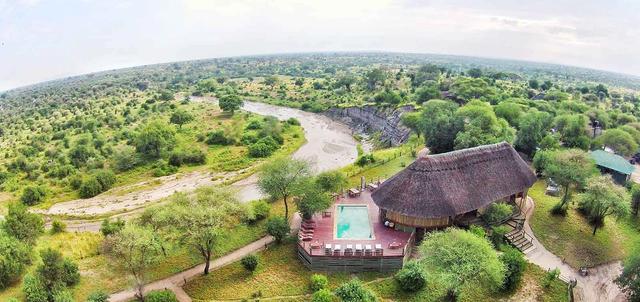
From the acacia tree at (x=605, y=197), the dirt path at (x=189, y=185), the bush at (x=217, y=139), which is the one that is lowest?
the dirt path at (x=189, y=185)

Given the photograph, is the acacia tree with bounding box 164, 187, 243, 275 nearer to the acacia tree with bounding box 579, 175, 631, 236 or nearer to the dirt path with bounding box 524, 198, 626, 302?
the dirt path with bounding box 524, 198, 626, 302

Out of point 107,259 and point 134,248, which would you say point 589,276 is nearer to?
point 134,248

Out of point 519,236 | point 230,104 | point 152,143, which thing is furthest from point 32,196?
point 519,236

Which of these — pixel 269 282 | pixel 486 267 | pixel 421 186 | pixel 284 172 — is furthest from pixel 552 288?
pixel 284 172

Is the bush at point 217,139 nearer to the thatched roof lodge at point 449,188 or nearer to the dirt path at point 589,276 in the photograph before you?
the thatched roof lodge at point 449,188

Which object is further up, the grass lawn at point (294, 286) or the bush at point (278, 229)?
the bush at point (278, 229)

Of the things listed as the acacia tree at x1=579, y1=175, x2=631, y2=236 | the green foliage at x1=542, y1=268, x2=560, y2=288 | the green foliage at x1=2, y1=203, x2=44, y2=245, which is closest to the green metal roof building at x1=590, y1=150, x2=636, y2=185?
the acacia tree at x1=579, y1=175, x2=631, y2=236

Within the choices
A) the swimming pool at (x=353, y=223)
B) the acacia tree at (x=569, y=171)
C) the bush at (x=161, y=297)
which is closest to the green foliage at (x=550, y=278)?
the acacia tree at (x=569, y=171)
